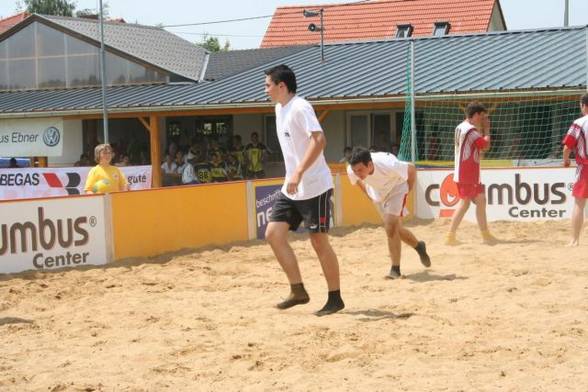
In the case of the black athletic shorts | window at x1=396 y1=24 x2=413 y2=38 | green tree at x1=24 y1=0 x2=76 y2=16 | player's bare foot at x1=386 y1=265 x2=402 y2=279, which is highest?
green tree at x1=24 y1=0 x2=76 y2=16

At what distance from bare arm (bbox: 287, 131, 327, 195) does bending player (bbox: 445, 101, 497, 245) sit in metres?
4.92

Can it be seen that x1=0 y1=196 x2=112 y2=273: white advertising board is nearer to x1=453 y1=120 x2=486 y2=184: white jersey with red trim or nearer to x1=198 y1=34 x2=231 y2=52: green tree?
x1=453 y1=120 x2=486 y2=184: white jersey with red trim

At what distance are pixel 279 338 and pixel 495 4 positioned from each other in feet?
123

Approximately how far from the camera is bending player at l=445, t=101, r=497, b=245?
11641 mm

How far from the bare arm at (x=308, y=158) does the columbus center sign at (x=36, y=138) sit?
19.4 m

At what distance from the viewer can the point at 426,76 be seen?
22062mm

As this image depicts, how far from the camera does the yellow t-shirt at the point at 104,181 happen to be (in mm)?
11430

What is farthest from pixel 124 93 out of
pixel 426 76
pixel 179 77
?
pixel 426 76

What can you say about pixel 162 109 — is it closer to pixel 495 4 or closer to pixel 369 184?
pixel 369 184

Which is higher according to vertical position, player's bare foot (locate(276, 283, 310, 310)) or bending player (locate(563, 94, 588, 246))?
bending player (locate(563, 94, 588, 246))

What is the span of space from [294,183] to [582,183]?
5181 mm

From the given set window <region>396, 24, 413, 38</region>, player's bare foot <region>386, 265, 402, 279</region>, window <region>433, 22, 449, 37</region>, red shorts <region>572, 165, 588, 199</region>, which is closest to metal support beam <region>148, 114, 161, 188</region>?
red shorts <region>572, 165, 588, 199</region>

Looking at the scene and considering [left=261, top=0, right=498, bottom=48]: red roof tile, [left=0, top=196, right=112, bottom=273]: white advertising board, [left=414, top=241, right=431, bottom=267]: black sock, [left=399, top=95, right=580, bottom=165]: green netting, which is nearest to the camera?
[left=414, top=241, right=431, bottom=267]: black sock

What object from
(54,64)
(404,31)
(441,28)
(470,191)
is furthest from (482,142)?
(404,31)
